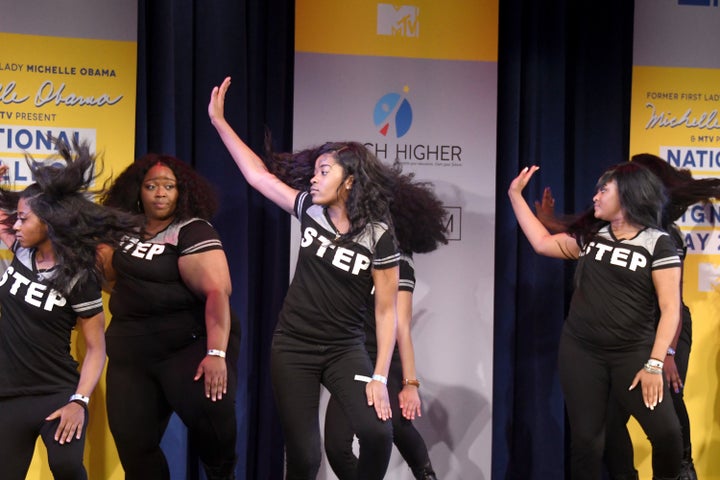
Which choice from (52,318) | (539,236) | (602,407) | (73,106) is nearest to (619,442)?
(602,407)

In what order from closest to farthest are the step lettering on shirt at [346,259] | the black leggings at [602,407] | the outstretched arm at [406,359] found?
the step lettering on shirt at [346,259]
the black leggings at [602,407]
the outstretched arm at [406,359]

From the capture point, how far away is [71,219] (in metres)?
3.38

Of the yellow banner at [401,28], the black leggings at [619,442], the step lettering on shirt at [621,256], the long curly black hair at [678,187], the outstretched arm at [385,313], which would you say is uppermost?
the yellow banner at [401,28]

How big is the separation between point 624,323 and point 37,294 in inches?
98.3

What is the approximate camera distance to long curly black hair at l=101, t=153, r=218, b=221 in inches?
160

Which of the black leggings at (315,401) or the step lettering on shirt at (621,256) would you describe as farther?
the step lettering on shirt at (621,256)

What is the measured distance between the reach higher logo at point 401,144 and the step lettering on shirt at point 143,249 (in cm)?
Result: 161

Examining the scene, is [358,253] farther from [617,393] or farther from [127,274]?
[617,393]

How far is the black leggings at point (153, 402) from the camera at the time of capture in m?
3.82

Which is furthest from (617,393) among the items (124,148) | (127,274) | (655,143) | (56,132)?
(56,132)

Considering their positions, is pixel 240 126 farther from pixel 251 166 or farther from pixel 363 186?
pixel 363 186

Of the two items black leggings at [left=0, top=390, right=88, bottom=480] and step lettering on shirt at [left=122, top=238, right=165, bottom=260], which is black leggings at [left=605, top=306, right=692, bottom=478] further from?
black leggings at [left=0, top=390, right=88, bottom=480]

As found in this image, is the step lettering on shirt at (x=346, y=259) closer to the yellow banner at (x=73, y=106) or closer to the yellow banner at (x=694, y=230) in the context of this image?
the yellow banner at (x=73, y=106)

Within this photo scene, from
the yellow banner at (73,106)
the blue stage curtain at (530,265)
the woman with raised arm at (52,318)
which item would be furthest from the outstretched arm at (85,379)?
the blue stage curtain at (530,265)
